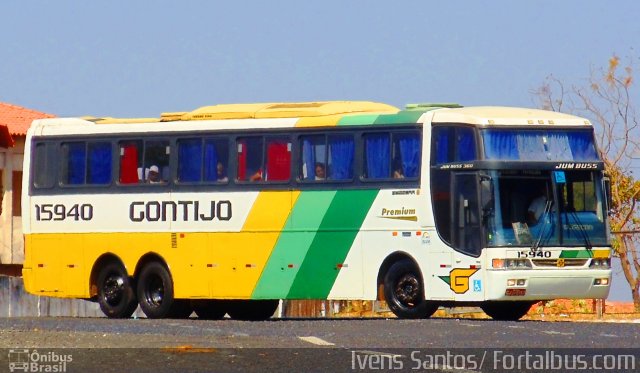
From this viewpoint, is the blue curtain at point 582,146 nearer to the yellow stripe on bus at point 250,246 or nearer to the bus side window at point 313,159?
the bus side window at point 313,159

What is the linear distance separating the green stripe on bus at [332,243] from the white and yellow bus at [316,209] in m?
0.02

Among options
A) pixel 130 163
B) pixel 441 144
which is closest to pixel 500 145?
pixel 441 144

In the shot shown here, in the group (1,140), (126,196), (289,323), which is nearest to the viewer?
(289,323)

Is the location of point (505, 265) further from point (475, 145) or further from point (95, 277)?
point (95, 277)

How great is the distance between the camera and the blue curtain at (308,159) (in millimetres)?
28812

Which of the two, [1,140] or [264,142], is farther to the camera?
[1,140]

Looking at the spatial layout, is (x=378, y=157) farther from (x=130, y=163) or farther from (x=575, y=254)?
(x=130, y=163)

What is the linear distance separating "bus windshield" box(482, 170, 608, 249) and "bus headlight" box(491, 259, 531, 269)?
25cm

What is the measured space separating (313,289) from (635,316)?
43.3 feet

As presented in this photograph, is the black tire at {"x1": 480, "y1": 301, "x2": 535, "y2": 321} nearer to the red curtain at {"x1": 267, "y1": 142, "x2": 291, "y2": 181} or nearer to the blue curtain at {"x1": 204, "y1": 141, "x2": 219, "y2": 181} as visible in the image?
the red curtain at {"x1": 267, "y1": 142, "x2": 291, "y2": 181}

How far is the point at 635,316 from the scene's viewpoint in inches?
1574

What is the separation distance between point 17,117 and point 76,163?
91.3 feet

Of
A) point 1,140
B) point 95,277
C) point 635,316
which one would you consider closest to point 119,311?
point 95,277
